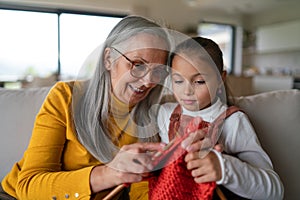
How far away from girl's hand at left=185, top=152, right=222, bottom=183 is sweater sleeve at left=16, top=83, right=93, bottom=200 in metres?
0.26

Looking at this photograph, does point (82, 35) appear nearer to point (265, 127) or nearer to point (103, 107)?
point (103, 107)

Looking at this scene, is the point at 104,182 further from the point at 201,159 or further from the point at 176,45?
the point at 176,45

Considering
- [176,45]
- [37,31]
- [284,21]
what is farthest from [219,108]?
[284,21]

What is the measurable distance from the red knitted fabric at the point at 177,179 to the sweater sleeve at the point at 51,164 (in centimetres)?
18

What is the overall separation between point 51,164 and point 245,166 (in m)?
0.47

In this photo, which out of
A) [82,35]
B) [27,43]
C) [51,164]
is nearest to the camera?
[51,164]

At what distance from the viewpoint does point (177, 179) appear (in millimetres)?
571

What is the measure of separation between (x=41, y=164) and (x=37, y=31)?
3166 millimetres

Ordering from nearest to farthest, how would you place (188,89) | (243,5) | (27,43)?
(188,89) → (27,43) → (243,5)

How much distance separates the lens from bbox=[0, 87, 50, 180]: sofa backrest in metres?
1.01

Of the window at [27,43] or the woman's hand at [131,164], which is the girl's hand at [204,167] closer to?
the woman's hand at [131,164]

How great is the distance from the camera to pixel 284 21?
551 cm

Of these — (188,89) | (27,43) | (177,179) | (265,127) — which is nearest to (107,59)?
(188,89)

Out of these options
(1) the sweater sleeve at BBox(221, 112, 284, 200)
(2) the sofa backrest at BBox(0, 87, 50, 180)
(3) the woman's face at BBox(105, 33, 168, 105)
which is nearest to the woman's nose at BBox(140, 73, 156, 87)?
(3) the woman's face at BBox(105, 33, 168, 105)
